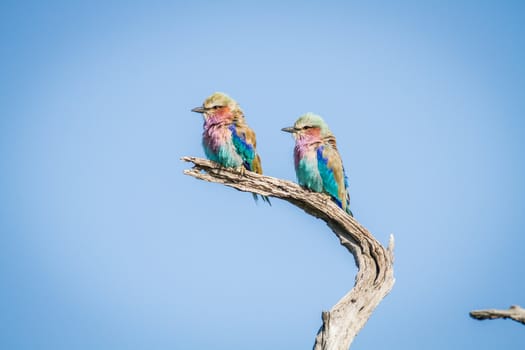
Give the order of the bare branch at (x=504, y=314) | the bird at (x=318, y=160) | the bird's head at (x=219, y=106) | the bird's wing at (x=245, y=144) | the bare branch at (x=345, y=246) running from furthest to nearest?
the bird's head at (x=219, y=106), the bird's wing at (x=245, y=144), the bird at (x=318, y=160), the bare branch at (x=345, y=246), the bare branch at (x=504, y=314)

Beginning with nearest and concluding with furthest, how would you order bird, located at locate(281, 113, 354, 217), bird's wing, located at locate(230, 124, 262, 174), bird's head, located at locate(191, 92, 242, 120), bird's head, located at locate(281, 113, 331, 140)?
1. bird, located at locate(281, 113, 354, 217)
2. bird's wing, located at locate(230, 124, 262, 174)
3. bird's head, located at locate(281, 113, 331, 140)
4. bird's head, located at locate(191, 92, 242, 120)

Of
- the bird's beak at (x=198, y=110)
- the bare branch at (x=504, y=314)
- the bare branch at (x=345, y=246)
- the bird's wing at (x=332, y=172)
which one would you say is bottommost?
the bare branch at (x=504, y=314)

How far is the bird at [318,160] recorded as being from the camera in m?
9.55

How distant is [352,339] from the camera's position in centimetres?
753

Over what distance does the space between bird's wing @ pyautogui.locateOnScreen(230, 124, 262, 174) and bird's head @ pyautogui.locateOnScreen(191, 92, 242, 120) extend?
246mm

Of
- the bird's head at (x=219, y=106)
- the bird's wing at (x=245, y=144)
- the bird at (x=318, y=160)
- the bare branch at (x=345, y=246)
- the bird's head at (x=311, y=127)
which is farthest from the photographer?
the bird's head at (x=219, y=106)

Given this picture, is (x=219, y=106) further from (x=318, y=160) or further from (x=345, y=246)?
(x=345, y=246)

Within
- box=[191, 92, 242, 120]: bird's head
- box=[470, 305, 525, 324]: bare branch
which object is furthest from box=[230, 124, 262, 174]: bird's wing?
box=[470, 305, 525, 324]: bare branch

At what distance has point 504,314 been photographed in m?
7.17

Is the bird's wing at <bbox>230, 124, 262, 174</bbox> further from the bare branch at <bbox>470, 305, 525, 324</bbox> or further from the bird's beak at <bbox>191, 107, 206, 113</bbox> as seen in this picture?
the bare branch at <bbox>470, 305, 525, 324</bbox>

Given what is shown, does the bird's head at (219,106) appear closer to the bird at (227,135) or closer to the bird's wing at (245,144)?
the bird at (227,135)

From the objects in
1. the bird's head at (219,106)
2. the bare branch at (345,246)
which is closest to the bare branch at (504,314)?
the bare branch at (345,246)

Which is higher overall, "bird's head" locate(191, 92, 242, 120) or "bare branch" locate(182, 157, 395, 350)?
"bird's head" locate(191, 92, 242, 120)

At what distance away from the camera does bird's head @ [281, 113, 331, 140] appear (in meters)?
9.90
